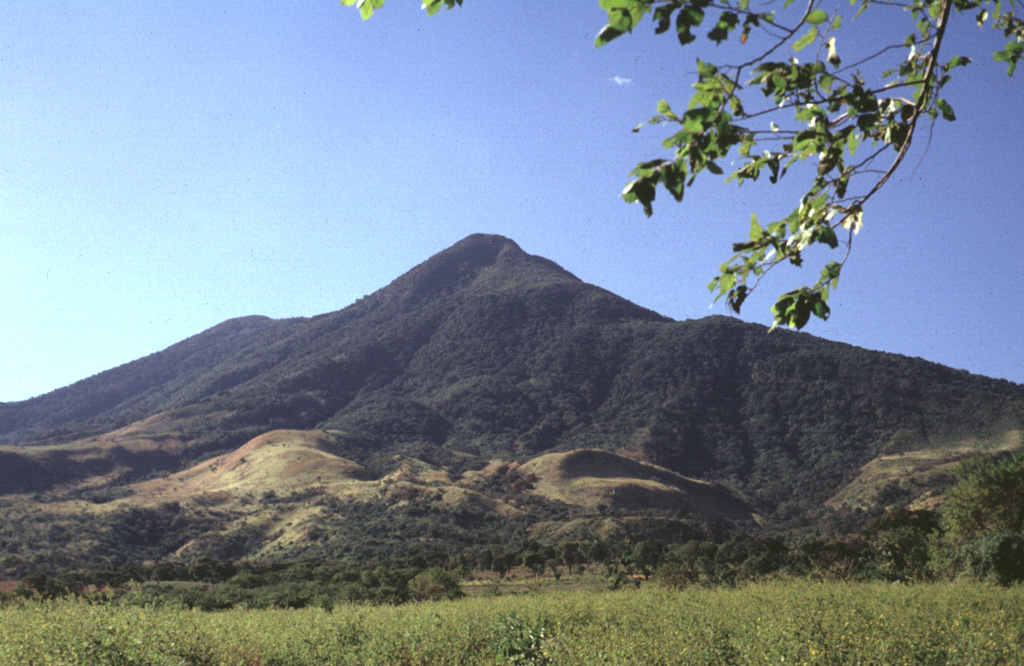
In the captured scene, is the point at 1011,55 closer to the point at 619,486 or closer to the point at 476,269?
the point at 619,486

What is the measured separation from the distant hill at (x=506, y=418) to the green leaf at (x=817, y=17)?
57.0 meters

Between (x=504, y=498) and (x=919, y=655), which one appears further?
(x=504, y=498)

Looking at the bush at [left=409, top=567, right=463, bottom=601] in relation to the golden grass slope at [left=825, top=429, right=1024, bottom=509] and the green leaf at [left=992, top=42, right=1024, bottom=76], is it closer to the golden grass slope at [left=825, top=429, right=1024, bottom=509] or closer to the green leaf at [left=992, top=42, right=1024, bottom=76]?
the green leaf at [left=992, top=42, right=1024, bottom=76]

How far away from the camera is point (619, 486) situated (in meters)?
71.5

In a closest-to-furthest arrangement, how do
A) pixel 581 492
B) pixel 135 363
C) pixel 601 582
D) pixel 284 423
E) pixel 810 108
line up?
pixel 810 108
pixel 601 582
pixel 581 492
pixel 284 423
pixel 135 363

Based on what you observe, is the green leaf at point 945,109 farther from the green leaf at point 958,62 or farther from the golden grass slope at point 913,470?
the golden grass slope at point 913,470

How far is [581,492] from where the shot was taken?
71125 millimetres

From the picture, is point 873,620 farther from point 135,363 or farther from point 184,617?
point 135,363

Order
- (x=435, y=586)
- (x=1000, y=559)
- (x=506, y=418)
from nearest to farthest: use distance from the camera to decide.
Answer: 1. (x=1000, y=559)
2. (x=435, y=586)
3. (x=506, y=418)

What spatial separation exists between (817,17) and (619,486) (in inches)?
2786

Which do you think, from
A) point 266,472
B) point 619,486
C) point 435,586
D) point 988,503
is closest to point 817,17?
point 435,586

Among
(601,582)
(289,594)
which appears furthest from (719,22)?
(601,582)

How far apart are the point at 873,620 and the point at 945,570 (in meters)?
18.2

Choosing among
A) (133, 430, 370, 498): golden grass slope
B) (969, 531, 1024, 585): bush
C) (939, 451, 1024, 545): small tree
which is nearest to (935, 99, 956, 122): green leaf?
(969, 531, 1024, 585): bush
